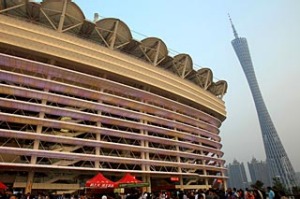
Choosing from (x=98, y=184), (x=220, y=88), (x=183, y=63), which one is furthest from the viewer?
(x=220, y=88)

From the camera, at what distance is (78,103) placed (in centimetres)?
3164

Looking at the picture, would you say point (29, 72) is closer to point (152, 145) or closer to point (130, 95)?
point (130, 95)

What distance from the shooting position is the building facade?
28172mm

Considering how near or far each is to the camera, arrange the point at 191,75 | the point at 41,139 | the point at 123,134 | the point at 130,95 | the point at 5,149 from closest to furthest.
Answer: the point at 5,149 < the point at 41,139 < the point at 123,134 < the point at 130,95 < the point at 191,75

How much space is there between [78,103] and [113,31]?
516 inches

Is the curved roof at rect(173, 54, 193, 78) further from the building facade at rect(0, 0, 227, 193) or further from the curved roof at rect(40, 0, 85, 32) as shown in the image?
the curved roof at rect(40, 0, 85, 32)

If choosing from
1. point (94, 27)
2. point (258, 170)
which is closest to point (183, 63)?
point (94, 27)

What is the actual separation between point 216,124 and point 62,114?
37666mm

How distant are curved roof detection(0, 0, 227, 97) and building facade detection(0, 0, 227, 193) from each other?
15 centimetres

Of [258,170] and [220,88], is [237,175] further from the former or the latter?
[220,88]

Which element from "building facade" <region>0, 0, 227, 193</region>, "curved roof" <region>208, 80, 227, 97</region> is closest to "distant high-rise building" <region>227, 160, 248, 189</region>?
"curved roof" <region>208, 80, 227, 97</region>

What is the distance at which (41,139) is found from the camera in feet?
91.1

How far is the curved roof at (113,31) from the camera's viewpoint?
3744cm

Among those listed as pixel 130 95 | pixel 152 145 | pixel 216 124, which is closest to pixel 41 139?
pixel 130 95
